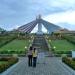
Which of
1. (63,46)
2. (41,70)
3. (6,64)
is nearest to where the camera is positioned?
(6,64)

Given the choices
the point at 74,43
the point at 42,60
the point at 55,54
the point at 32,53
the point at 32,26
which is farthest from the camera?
the point at 32,26

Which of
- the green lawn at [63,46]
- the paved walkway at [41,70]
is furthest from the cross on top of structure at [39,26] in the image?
the paved walkway at [41,70]

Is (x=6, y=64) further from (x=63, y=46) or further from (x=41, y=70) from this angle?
(x=63, y=46)

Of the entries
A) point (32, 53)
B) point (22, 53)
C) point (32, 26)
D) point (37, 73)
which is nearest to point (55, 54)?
point (22, 53)

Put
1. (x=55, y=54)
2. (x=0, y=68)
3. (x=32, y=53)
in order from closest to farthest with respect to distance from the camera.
A: (x=0, y=68)
(x=32, y=53)
(x=55, y=54)

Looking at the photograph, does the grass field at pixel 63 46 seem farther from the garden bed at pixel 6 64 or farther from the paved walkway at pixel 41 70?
the garden bed at pixel 6 64

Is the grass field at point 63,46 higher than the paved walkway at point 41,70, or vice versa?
the paved walkway at point 41,70

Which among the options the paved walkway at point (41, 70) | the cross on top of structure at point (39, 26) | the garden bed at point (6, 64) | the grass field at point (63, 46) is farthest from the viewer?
the cross on top of structure at point (39, 26)

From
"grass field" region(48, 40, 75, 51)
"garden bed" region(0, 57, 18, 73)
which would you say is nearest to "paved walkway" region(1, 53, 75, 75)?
"garden bed" region(0, 57, 18, 73)

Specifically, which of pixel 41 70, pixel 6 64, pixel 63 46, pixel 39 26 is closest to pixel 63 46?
pixel 63 46

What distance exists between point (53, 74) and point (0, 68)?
2.49 m

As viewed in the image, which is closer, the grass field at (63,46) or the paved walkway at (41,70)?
the paved walkway at (41,70)

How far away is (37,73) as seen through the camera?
1853cm

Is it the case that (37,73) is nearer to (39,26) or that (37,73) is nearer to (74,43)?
(74,43)
